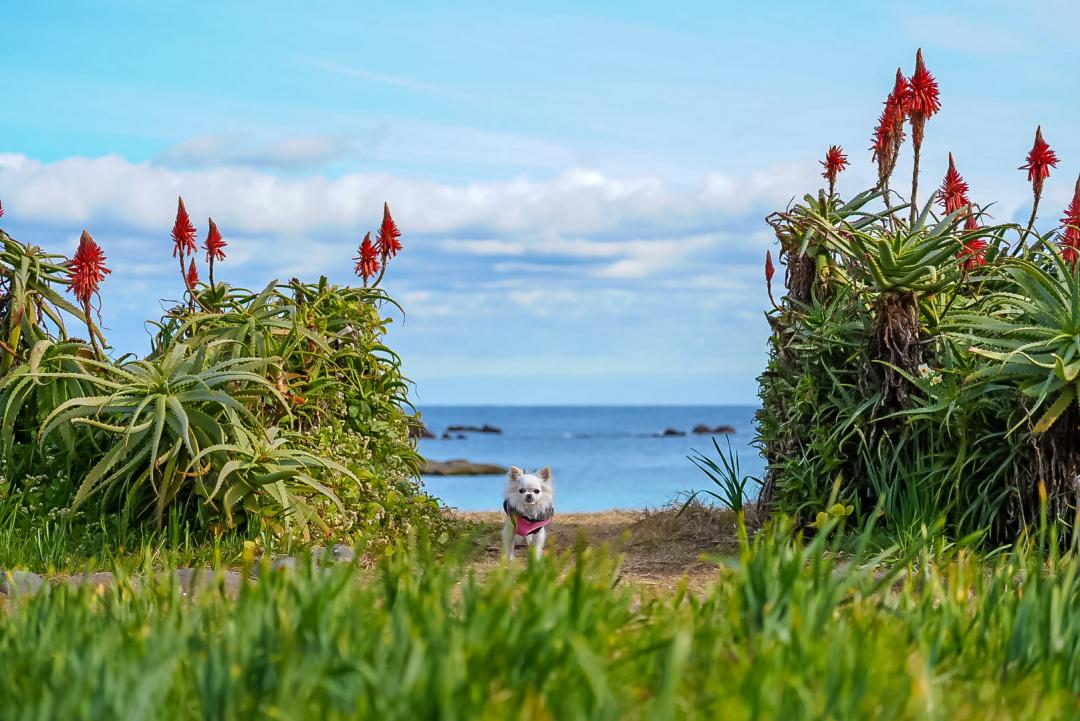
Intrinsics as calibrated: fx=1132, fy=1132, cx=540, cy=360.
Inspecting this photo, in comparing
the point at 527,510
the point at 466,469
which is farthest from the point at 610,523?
the point at 466,469

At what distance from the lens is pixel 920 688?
115 inches

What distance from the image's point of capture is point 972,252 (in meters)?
7.53

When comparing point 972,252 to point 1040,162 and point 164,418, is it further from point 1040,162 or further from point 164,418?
point 164,418

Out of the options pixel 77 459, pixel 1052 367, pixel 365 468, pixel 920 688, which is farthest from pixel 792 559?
pixel 77 459

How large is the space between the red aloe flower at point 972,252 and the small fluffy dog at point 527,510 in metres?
3.10

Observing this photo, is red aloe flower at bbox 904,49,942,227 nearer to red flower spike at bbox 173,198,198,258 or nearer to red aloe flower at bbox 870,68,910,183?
Answer: red aloe flower at bbox 870,68,910,183

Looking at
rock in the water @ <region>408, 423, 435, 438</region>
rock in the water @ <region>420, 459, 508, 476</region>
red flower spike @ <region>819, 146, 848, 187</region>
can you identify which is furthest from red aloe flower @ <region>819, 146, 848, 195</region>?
rock in the water @ <region>420, 459, 508, 476</region>

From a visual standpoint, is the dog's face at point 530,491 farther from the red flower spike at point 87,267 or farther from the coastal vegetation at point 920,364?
the red flower spike at point 87,267

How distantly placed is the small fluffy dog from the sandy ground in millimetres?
196

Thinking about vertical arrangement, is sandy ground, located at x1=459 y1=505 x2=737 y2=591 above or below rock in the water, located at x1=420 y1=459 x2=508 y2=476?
above

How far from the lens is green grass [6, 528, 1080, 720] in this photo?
2.78 metres

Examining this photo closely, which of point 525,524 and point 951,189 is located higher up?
point 951,189

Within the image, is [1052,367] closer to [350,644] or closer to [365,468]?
[365,468]

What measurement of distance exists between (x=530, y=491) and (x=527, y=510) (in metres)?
0.14
